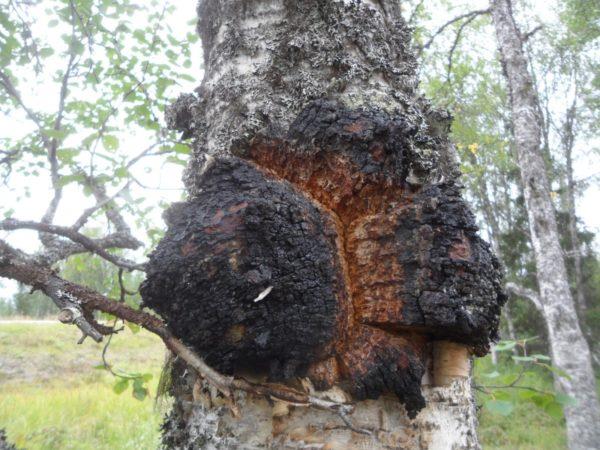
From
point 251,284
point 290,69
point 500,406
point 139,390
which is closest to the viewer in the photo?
point 251,284

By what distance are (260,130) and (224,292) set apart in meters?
0.37

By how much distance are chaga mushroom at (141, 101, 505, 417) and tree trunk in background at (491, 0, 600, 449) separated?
13.4 ft

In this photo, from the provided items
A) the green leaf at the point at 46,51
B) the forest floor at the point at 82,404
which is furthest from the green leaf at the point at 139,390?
the green leaf at the point at 46,51

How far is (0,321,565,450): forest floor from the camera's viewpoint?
5.80 metres

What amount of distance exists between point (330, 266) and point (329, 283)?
0.03m

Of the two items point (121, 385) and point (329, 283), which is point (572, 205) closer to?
point (121, 385)

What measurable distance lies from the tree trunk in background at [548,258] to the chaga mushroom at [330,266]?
409 centimetres

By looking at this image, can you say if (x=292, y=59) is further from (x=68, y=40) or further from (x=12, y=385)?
(x=12, y=385)

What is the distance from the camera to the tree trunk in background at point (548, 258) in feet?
14.1

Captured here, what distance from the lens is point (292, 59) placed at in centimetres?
111

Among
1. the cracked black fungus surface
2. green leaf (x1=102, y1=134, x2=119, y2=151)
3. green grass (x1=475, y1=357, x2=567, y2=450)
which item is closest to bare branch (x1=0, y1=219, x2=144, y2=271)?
green leaf (x1=102, y1=134, x2=119, y2=151)

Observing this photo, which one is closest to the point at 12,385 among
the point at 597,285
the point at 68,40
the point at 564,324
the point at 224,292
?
the point at 68,40

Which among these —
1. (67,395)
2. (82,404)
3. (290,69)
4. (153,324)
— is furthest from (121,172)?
(67,395)

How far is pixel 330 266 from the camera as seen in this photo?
0.86m
